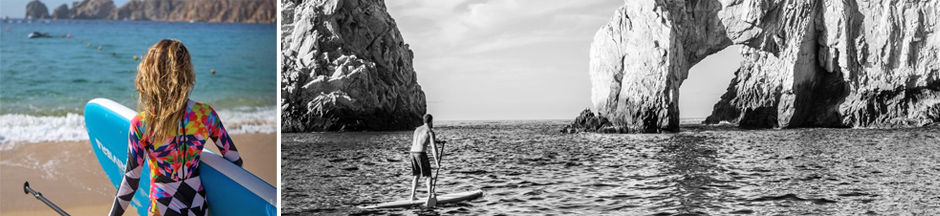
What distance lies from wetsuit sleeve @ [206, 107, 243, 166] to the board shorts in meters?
1.56

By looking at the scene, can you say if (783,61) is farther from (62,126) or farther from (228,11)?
(228,11)

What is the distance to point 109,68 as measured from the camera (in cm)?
1003

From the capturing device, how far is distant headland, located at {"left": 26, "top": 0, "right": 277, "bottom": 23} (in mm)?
9781

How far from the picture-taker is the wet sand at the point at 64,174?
14.0ft

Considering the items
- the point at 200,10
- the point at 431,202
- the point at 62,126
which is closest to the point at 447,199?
the point at 431,202

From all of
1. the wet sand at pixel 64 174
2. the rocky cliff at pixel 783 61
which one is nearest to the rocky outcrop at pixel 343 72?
the rocky cliff at pixel 783 61

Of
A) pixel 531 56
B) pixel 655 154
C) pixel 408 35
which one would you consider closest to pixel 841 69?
pixel 655 154

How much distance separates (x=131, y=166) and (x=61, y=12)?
29.6 feet

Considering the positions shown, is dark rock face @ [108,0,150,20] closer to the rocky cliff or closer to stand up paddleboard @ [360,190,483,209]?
stand up paddleboard @ [360,190,483,209]

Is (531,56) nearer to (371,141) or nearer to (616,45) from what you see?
(616,45)

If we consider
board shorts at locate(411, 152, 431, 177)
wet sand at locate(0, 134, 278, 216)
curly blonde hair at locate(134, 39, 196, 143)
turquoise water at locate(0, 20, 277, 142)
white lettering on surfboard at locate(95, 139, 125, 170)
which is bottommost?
wet sand at locate(0, 134, 278, 216)

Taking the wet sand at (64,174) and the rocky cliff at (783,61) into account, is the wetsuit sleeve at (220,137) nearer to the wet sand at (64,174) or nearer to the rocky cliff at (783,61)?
the rocky cliff at (783,61)

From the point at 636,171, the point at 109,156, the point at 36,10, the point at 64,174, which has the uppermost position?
the point at 36,10

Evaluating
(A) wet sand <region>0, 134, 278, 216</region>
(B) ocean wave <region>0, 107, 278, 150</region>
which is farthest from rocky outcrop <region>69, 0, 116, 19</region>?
(A) wet sand <region>0, 134, 278, 216</region>
